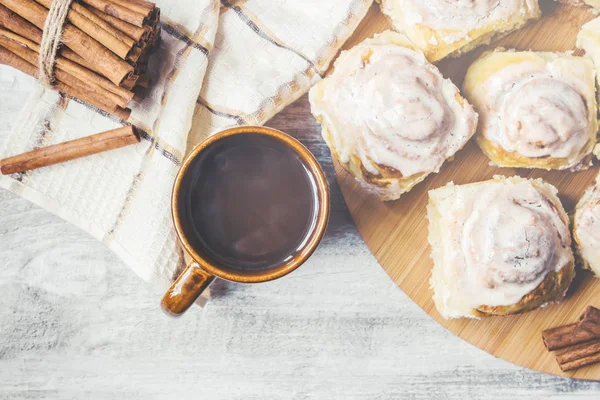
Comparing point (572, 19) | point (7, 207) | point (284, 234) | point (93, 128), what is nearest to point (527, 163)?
point (572, 19)

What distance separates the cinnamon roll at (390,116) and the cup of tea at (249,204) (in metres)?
0.12

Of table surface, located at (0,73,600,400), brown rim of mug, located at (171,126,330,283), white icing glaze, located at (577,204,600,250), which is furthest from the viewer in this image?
table surface, located at (0,73,600,400)

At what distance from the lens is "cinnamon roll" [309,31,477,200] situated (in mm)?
1193

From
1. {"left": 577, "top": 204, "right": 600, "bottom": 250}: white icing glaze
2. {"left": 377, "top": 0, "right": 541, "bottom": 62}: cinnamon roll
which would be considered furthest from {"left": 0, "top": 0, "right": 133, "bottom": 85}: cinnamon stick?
{"left": 577, "top": 204, "right": 600, "bottom": 250}: white icing glaze

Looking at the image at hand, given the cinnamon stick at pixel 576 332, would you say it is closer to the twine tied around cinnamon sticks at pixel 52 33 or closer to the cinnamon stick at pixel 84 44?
the cinnamon stick at pixel 84 44

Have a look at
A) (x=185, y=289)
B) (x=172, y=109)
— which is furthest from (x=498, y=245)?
(x=172, y=109)

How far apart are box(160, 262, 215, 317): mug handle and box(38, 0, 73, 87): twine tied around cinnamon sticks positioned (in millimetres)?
525

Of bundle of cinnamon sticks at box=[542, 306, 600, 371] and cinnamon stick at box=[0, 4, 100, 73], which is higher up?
bundle of cinnamon sticks at box=[542, 306, 600, 371]

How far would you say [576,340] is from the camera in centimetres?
124

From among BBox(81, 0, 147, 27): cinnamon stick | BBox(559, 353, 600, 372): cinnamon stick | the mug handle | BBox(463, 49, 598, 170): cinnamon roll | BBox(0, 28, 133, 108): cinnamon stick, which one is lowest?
the mug handle

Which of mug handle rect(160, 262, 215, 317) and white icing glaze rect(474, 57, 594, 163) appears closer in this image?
mug handle rect(160, 262, 215, 317)

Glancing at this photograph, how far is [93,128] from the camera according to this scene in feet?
4.26

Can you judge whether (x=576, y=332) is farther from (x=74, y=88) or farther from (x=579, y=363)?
(x=74, y=88)

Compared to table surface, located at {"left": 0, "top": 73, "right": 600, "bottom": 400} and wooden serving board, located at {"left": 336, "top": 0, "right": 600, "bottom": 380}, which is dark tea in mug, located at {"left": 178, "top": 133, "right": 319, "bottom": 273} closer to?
wooden serving board, located at {"left": 336, "top": 0, "right": 600, "bottom": 380}
